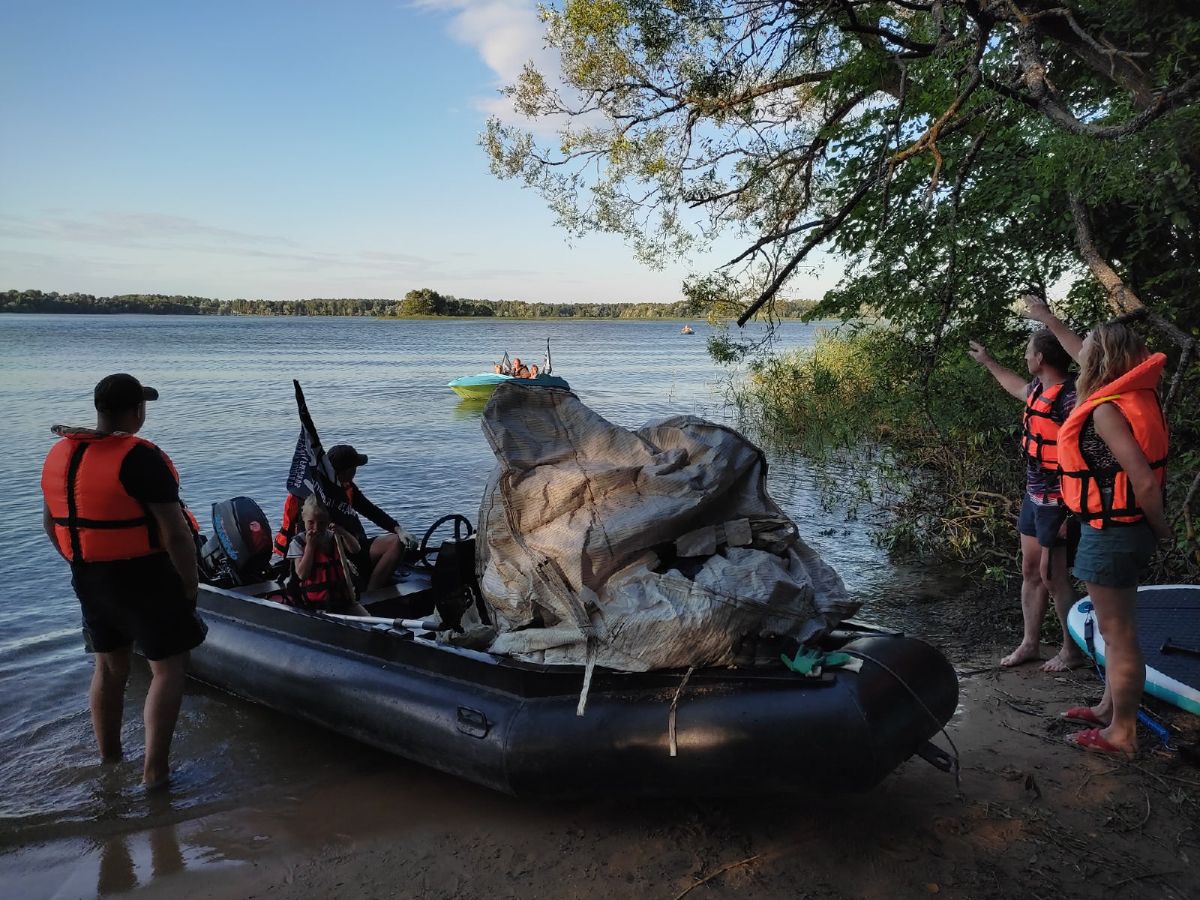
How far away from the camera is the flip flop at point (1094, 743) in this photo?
12.3ft

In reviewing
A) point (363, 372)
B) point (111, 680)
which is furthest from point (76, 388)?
point (111, 680)

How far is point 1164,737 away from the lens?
12.5ft

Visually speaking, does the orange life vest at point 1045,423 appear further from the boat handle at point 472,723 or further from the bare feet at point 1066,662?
the boat handle at point 472,723

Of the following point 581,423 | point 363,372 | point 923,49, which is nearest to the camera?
point 581,423

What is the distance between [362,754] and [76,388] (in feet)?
82.9

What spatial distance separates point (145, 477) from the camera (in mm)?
3668

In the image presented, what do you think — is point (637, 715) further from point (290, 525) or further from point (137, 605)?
point (290, 525)

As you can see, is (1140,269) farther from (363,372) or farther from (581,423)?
(363,372)

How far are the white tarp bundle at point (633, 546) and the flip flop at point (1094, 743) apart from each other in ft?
4.15

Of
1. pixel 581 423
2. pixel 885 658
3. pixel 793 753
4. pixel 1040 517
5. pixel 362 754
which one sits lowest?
pixel 362 754

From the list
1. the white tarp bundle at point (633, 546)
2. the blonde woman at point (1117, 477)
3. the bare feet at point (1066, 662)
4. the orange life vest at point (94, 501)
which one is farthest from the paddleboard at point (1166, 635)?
the orange life vest at point (94, 501)

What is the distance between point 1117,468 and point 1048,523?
114 centimetres

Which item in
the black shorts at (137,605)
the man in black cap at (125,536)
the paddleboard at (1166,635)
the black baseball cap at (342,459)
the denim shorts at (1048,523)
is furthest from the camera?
the black baseball cap at (342,459)

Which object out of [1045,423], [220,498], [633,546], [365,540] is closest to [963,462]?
[1045,423]
